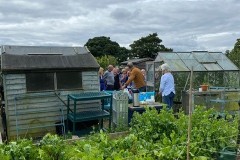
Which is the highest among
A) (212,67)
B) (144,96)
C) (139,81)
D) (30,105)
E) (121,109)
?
(212,67)

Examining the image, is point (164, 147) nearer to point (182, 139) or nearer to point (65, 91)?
point (182, 139)

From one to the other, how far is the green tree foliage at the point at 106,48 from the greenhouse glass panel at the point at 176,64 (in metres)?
33.3

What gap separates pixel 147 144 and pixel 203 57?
993cm

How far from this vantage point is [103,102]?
8.99 m

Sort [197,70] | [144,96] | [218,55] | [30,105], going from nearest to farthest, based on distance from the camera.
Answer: [30,105], [144,96], [197,70], [218,55]

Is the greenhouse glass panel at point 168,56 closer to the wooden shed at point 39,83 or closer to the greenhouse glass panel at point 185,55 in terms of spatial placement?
the greenhouse glass panel at point 185,55

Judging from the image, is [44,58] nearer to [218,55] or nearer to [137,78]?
[137,78]

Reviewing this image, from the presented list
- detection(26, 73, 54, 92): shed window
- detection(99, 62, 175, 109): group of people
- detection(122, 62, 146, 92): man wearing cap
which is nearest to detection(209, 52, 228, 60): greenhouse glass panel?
detection(99, 62, 175, 109): group of people

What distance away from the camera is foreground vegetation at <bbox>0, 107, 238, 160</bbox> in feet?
11.7

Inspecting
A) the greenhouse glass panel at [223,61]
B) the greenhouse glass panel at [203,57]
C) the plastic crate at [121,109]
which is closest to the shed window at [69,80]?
the plastic crate at [121,109]

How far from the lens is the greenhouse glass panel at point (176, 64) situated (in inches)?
486

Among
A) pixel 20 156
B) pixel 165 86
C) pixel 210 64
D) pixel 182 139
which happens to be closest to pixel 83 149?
pixel 20 156

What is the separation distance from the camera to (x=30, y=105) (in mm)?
8312

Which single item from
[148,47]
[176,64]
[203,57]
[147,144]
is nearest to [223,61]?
[203,57]
